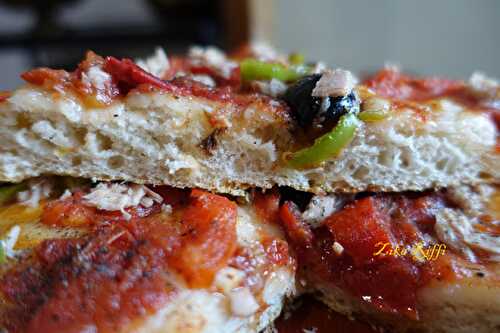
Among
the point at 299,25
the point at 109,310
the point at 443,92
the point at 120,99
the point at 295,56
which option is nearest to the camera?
the point at 109,310

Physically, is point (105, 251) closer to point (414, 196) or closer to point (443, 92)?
point (414, 196)

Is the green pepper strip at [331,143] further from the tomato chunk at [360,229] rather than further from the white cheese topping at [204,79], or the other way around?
the white cheese topping at [204,79]

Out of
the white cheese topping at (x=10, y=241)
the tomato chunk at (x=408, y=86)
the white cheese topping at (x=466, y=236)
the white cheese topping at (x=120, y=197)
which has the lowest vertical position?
the white cheese topping at (x=10, y=241)

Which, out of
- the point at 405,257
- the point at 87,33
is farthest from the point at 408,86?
the point at 87,33

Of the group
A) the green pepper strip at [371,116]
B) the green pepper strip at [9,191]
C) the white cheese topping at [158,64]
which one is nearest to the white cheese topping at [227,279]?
the green pepper strip at [371,116]

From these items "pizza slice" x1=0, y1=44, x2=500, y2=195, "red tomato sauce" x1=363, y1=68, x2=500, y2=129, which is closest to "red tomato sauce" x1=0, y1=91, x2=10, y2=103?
"pizza slice" x1=0, y1=44, x2=500, y2=195

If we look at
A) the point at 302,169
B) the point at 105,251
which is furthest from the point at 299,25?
the point at 105,251

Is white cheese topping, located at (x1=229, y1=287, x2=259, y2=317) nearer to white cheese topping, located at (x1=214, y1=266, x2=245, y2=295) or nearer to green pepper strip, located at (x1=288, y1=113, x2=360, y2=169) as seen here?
white cheese topping, located at (x1=214, y1=266, x2=245, y2=295)
